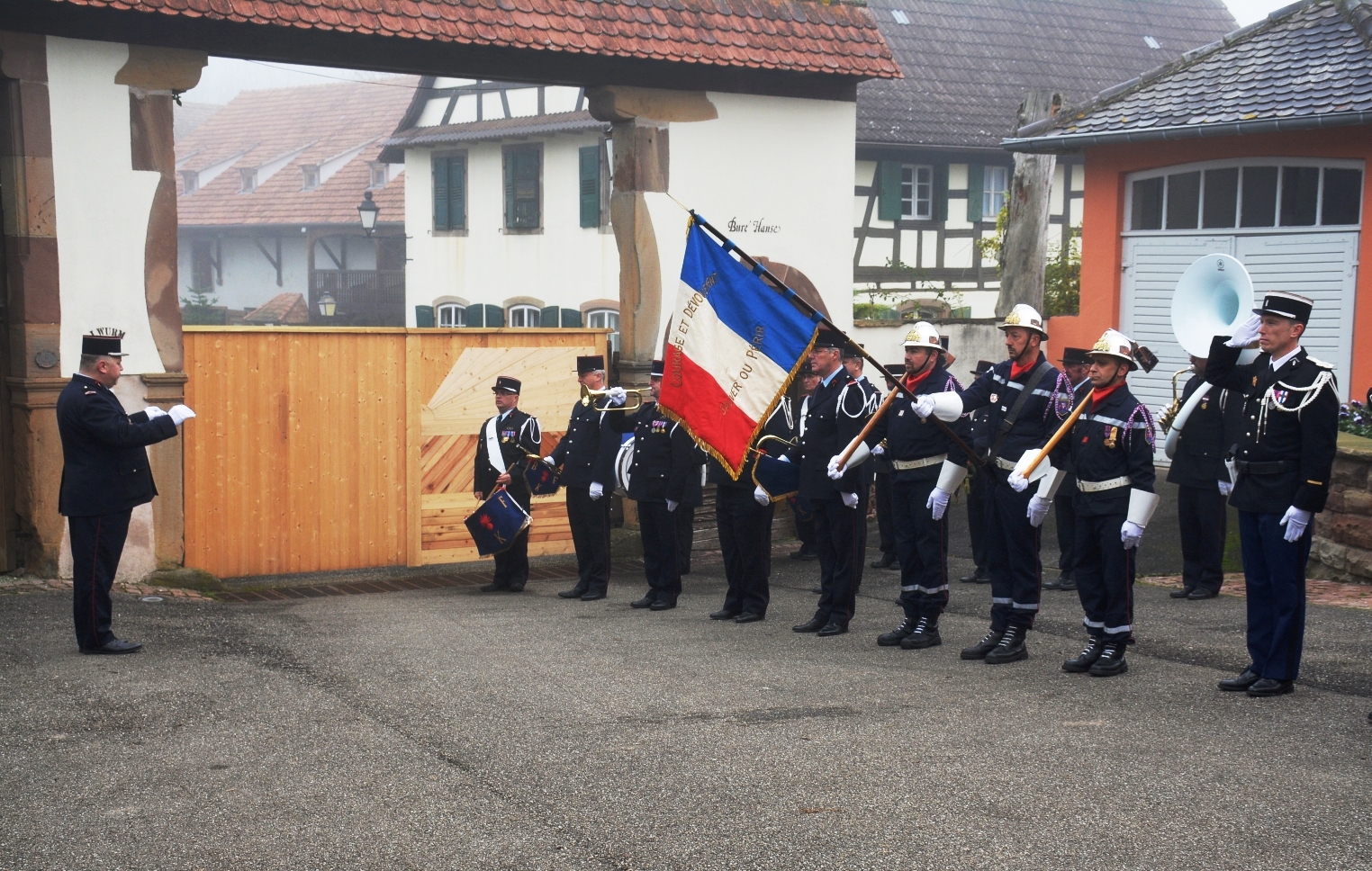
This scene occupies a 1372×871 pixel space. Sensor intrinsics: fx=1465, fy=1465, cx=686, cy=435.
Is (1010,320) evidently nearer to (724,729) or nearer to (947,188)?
(724,729)

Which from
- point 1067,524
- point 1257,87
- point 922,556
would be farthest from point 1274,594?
point 1257,87

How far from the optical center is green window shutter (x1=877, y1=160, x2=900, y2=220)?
1096 inches

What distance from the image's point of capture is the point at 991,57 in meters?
31.4

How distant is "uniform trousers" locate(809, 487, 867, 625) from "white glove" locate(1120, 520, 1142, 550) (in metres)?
2.01

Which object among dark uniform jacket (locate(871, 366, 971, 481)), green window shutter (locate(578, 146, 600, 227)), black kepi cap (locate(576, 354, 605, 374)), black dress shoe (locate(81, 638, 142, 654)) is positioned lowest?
black dress shoe (locate(81, 638, 142, 654))

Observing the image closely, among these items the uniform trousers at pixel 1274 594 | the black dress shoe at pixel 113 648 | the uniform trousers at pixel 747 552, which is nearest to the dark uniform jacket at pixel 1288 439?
the uniform trousers at pixel 1274 594

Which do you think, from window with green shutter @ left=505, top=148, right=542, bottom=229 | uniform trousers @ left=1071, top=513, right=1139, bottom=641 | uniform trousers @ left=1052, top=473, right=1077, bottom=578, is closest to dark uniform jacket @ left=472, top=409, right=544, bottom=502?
uniform trousers @ left=1052, top=473, right=1077, bottom=578

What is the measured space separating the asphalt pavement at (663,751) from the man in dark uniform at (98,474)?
38 centimetres

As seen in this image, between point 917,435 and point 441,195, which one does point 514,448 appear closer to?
point 917,435

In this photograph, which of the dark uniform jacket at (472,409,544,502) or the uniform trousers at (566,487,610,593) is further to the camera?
the dark uniform jacket at (472,409,544,502)

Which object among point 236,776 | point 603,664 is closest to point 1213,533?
point 603,664

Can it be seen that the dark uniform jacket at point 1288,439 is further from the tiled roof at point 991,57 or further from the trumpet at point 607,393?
the tiled roof at point 991,57

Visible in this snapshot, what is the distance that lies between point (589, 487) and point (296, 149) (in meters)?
45.3

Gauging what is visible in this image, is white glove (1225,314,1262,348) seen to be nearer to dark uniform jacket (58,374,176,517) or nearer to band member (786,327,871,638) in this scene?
band member (786,327,871,638)
